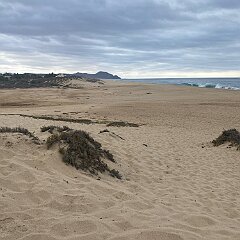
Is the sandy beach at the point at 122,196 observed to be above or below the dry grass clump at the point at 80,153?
below

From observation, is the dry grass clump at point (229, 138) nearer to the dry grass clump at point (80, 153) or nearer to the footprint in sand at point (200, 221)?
the dry grass clump at point (80, 153)

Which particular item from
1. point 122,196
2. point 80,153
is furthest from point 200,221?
point 80,153

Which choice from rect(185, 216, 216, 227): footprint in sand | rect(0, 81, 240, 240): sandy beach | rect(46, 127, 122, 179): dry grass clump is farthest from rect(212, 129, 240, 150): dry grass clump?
rect(185, 216, 216, 227): footprint in sand

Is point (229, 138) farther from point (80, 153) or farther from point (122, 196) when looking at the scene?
point (122, 196)

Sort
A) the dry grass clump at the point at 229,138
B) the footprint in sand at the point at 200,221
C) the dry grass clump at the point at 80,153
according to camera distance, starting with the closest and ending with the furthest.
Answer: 1. the footprint in sand at the point at 200,221
2. the dry grass clump at the point at 80,153
3. the dry grass clump at the point at 229,138

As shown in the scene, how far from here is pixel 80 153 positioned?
727 centimetres

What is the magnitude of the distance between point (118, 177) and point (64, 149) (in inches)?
47.0

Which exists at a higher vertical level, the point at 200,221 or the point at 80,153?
the point at 80,153

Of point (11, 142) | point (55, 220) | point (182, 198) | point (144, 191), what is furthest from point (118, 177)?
point (55, 220)

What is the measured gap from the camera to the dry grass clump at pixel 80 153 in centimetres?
699

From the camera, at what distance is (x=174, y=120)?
69.7 feet

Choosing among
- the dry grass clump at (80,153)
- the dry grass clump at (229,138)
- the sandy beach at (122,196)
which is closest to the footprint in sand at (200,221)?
the sandy beach at (122,196)

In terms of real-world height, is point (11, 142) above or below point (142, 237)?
above

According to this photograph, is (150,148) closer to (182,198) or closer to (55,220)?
(182,198)
